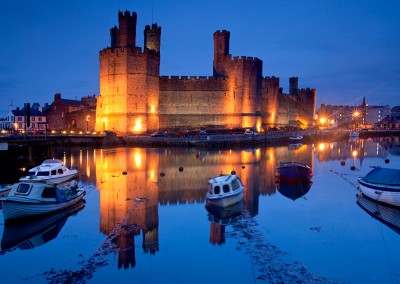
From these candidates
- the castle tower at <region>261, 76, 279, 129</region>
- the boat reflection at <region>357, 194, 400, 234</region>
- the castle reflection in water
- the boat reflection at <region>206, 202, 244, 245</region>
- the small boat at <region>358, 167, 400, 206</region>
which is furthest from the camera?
the castle tower at <region>261, 76, 279, 129</region>

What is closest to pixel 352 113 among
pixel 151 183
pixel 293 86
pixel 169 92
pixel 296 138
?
pixel 293 86

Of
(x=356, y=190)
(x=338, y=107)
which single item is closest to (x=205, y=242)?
(x=356, y=190)

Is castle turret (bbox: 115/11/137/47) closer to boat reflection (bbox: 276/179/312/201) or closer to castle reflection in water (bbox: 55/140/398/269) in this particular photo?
castle reflection in water (bbox: 55/140/398/269)

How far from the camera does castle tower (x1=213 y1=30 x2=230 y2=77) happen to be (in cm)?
4547

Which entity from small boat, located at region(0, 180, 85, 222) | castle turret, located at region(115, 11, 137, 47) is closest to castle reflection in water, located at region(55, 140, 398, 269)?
small boat, located at region(0, 180, 85, 222)

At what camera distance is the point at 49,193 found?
12.8m

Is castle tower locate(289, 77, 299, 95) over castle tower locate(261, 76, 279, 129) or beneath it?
over

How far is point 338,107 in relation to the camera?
12431 centimetres

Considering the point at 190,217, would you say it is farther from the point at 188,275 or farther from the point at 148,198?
the point at 188,275

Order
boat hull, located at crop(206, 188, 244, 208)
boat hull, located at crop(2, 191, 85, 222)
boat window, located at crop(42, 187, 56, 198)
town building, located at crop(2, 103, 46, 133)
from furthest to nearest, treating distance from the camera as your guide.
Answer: town building, located at crop(2, 103, 46, 133) → boat hull, located at crop(206, 188, 244, 208) → boat window, located at crop(42, 187, 56, 198) → boat hull, located at crop(2, 191, 85, 222)

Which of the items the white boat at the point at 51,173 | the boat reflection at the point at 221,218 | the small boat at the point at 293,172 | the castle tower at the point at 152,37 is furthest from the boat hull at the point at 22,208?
the castle tower at the point at 152,37

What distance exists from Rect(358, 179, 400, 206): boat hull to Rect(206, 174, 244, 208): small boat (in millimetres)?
4917

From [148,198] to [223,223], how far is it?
4.16 m

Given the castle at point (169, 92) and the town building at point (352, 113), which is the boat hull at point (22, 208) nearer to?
the castle at point (169, 92)
